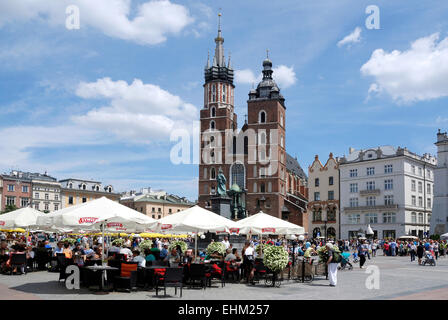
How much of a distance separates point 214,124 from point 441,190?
40.2 meters

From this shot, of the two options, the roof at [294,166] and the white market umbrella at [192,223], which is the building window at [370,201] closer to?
the roof at [294,166]

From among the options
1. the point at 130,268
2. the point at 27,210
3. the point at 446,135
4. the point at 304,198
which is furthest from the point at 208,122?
the point at 130,268

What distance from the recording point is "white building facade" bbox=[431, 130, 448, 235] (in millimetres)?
55344

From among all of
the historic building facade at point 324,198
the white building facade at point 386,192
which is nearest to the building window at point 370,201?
the white building facade at point 386,192

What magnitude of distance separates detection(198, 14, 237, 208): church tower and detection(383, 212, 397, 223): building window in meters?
27.5

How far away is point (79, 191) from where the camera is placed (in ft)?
319

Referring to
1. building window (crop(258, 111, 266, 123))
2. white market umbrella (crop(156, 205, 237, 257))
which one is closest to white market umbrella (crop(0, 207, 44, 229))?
white market umbrella (crop(156, 205, 237, 257))

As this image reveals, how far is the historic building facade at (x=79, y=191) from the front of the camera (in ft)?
313

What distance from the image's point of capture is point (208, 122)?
8350 cm

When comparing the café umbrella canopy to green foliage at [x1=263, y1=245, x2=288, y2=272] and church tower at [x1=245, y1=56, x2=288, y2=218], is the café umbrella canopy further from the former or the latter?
church tower at [x1=245, y1=56, x2=288, y2=218]

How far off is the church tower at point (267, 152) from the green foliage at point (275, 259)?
2389 inches

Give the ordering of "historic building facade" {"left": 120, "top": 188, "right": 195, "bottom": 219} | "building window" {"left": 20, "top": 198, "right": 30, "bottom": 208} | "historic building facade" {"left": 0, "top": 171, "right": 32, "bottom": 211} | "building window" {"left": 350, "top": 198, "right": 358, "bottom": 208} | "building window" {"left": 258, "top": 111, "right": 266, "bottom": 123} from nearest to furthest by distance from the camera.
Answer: "building window" {"left": 350, "top": 198, "right": 358, "bottom": 208}, "building window" {"left": 258, "top": 111, "right": 266, "bottom": 123}, "historic building facade" {"left": 0, "top": 171, "right": 32, "bottom": 211}, "building window" {"left": 20, "top": 198, "right": 30, "bottom": 208}, "historic building facade" {"left": 120, "top": 188, "right": 195, "bottom": 219}
